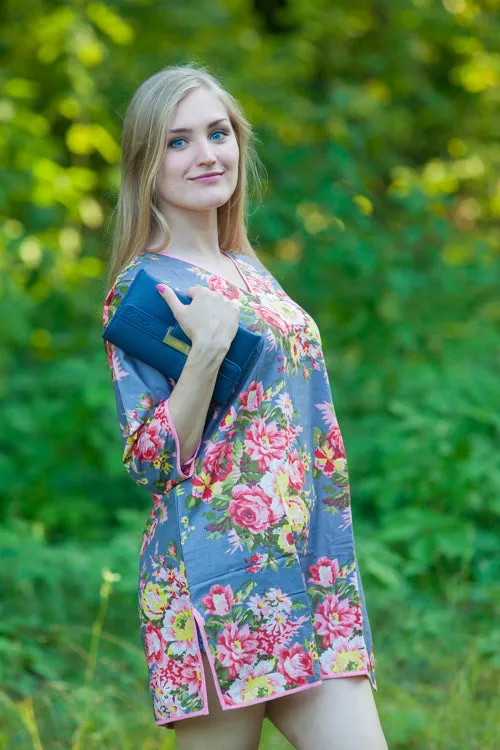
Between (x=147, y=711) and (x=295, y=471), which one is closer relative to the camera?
(x=295, y=471)

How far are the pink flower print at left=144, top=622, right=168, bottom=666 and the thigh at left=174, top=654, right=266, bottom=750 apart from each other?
96 millimetres

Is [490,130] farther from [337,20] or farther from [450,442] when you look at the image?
[450,442]

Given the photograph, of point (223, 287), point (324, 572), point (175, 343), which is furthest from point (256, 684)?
point (223, 287)

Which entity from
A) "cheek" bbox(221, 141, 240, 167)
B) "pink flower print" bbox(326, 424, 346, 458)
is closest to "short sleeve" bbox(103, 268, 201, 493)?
"pink flower print" bbox(326, 424, 346, 458)

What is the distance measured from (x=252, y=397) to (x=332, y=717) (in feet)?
2.02

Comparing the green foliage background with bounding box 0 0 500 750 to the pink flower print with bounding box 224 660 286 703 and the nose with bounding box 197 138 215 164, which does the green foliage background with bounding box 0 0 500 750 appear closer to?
the nose with bounding box 197 138 215 164

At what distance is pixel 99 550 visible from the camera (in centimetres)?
389

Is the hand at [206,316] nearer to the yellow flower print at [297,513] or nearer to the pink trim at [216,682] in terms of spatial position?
the yellow flower print at [297,513]

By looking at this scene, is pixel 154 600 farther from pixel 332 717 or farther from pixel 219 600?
pixel 332 717

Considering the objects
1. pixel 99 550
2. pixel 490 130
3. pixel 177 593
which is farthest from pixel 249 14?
pixel 177 593

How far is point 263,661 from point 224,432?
418 millimetres

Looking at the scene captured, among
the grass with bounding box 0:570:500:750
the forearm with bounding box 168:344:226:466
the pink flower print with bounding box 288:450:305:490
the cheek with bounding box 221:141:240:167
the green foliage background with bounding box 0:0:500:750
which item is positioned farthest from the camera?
the green foliage background with bounding box 0:0:500:750

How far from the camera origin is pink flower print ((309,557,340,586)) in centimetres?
203

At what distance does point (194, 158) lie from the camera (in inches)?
79.5
